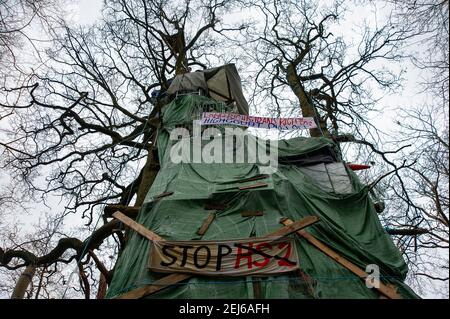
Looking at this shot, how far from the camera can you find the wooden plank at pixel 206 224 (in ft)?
14.3

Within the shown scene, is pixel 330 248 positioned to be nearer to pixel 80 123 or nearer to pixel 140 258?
pixel 140 258

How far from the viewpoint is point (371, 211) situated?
5.33m

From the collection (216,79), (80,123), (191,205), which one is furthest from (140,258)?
(216,79)

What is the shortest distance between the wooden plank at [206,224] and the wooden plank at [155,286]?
753 mm

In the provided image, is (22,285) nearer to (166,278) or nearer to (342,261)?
(166,278)

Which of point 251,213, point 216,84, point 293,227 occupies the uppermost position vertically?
point 216,84

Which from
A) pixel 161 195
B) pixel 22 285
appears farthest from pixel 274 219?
pixel 22 285

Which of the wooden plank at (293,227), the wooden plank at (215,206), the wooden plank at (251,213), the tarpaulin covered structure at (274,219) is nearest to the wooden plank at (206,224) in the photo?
the tarpaulin covered structure at (274,219)

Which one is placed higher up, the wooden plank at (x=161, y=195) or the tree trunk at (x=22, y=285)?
the wooden plank at (x=161, y=195)

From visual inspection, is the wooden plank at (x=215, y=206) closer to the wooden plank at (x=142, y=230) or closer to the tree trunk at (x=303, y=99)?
the wooden plank at (x=142, y=230)

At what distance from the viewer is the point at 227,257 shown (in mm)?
3820

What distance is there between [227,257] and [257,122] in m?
3.99

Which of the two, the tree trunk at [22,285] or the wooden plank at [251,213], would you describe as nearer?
the wooden plank at [251,213]
